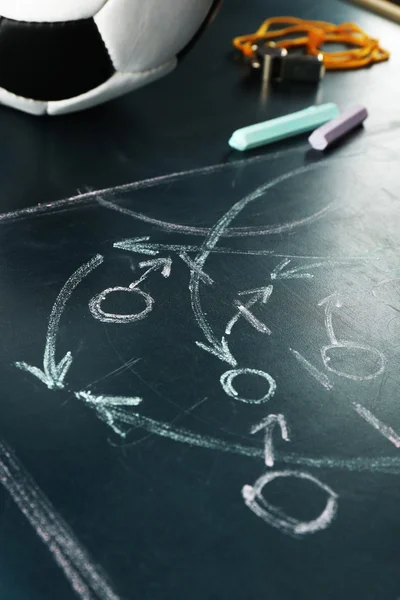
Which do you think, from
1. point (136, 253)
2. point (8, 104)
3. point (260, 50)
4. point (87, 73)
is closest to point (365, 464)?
point (136, 253)

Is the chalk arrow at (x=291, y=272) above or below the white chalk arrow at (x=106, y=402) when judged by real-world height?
above

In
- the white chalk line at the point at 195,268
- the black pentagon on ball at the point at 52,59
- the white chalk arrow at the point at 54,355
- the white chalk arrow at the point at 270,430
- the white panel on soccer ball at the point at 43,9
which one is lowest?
the white chalk arrow at the point at 54,355

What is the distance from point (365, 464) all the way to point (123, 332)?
32 cm

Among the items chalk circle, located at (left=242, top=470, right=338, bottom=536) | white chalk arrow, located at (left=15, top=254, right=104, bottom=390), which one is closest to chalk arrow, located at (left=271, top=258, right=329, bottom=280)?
white chalk arrow, located at (left=15, top=254, right=104, bottom=390)

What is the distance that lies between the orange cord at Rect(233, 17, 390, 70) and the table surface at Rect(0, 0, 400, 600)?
279 mm

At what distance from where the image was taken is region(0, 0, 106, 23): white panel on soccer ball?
50.6 inches

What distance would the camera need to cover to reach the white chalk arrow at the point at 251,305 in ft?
3.33

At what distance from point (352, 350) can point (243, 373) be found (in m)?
0.14

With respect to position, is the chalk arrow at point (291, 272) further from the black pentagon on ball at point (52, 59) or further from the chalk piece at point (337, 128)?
the black pentagon on ball at point (52, 59)

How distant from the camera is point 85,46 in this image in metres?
1.34

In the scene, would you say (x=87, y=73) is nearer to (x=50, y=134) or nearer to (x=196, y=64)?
(x=50, y=134)

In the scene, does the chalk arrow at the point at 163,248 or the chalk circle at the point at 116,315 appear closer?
the chalk circle at the point at 116,315

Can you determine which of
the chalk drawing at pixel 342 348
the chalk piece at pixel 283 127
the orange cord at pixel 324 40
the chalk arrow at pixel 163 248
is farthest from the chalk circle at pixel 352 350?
the orange cord at pixel 324 40

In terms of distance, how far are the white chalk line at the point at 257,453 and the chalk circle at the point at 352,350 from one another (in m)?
0.12
